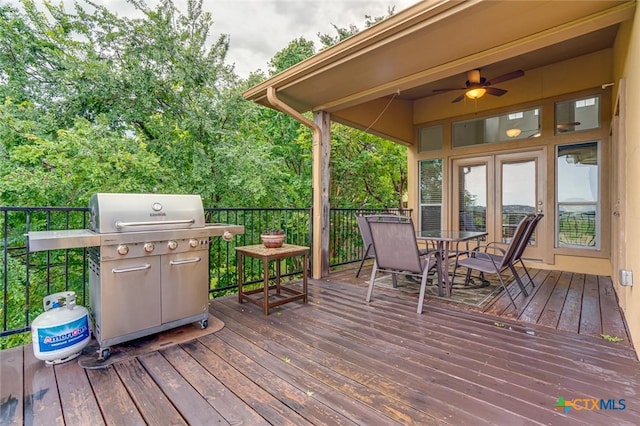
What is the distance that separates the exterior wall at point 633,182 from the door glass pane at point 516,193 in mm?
2393

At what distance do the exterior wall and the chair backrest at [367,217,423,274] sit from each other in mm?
1499

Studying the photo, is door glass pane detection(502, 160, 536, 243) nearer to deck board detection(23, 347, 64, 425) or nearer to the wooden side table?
the wooden side table

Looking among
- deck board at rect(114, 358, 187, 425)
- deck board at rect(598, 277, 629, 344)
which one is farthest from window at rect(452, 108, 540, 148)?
deck board at rect(114, 358, 187, 425)

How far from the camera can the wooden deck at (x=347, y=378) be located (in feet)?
4.70

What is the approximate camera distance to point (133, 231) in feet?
6.84

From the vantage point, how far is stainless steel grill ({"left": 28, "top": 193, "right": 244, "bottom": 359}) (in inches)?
78.2

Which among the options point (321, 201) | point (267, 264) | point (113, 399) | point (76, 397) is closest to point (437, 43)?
point (321, 201)

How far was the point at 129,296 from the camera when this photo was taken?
2.08 m

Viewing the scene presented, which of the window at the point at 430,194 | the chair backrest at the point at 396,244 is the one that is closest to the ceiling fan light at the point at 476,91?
the window at the point at 430,194

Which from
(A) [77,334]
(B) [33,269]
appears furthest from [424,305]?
(B) [33,269]

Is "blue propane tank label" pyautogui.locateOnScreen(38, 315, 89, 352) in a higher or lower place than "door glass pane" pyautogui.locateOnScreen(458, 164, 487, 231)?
lower

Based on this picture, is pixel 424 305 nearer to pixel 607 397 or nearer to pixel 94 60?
pixel 607 397

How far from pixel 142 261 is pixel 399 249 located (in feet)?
7.42

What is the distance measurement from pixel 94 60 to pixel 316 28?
5421 millimetres
